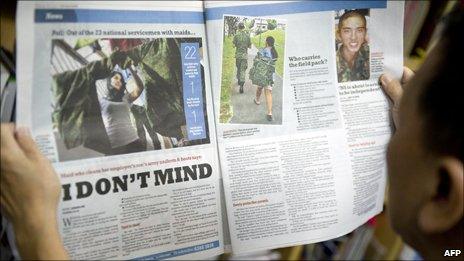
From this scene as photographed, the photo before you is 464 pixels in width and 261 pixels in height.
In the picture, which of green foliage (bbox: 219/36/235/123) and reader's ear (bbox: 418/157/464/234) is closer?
reader's ear (bbox: 418/157/464/234)

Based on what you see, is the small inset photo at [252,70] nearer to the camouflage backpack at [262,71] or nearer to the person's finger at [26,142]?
the camouflage backpack at [262,71]

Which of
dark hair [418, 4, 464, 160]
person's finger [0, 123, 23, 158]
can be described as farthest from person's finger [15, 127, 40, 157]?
dark hair [418, 4, 464, 160]

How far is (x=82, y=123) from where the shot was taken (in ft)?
1.44

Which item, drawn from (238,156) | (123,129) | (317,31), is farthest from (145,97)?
(317,31)

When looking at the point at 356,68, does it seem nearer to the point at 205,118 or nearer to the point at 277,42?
the point at 277,42

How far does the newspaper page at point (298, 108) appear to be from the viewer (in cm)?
51

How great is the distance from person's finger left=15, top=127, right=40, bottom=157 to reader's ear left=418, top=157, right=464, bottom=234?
451 mm

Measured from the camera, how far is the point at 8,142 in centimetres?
40

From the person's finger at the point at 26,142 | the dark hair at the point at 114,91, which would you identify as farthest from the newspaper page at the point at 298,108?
the person's finger at the point at 26,142

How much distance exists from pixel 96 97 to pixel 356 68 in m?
0.39

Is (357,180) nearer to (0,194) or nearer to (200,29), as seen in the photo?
(200,29)

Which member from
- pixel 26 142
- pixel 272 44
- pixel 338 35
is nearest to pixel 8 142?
pixel 26 142

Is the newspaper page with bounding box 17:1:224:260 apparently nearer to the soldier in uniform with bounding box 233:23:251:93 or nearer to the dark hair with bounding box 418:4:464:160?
the soldier in uniform with bounding box 233:23:251:93

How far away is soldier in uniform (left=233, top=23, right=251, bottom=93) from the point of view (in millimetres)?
507
